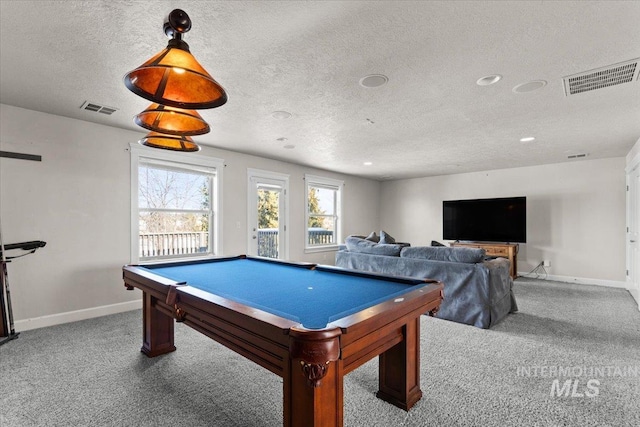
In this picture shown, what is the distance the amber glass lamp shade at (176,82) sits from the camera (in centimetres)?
131

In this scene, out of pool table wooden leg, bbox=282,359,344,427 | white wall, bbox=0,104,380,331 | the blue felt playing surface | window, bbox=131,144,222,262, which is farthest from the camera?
window, bbox=131,144,222,262

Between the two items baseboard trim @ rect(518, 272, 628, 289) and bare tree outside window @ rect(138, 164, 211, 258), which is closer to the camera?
bare tree outside window @ rect(138, 164, 211, 258)

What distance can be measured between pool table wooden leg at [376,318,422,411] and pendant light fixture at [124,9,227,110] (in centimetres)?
173

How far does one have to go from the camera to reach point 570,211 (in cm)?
600

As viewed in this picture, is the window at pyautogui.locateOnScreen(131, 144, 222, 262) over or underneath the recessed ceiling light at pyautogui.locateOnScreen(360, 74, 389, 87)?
underneath

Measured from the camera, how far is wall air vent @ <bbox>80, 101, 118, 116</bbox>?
321 centimetres

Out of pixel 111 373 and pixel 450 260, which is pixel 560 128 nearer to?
pixel 450 260

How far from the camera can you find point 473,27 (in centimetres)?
191

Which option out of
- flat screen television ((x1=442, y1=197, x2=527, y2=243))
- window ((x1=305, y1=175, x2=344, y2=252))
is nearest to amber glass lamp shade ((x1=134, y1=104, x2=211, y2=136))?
window ((x1=305, y1=175, x2=344, y2=252))

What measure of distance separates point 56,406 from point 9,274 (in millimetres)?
2176

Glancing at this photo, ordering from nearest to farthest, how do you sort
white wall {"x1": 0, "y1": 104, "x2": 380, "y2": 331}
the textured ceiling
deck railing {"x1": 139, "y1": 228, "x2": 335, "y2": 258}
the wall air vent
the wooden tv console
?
the textured ceiling < the wall air vent < white wall {"x1": 0, "y1": 104, "x2": 380, "y2": 331} < deck railing {"x1": 139, "y1": 228, "x2": 335, "y2": 258} < the wooden tv console

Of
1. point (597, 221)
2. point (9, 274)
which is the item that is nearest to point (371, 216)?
point (597, 221)

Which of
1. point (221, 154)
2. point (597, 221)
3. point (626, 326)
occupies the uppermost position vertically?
point (221, 154)

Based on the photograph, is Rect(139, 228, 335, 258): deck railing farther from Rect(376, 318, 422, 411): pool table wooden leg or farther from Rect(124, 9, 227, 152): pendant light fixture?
Rect(376, 318, 422, 411): pool table wooden leg
